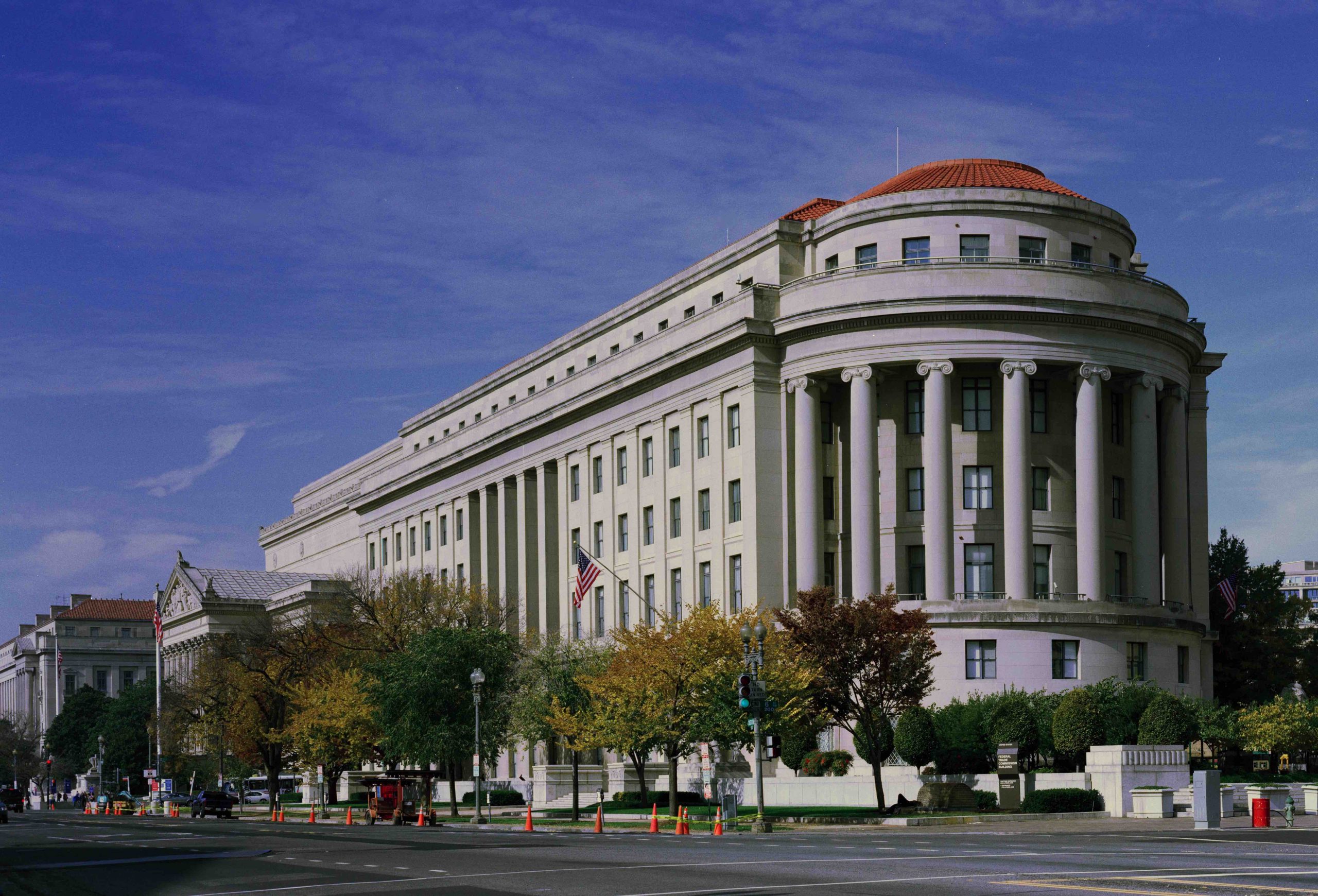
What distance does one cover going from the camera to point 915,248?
255 ft

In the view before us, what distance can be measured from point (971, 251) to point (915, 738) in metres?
26.3

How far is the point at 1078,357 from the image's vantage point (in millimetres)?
76312

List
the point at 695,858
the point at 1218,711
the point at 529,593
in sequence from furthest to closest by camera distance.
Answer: the point at 529,593, the point at 1218,711, the point at 695,858

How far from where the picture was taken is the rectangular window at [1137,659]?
74938 mm

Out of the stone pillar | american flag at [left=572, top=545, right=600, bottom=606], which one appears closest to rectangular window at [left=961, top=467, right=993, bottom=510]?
the stone pillar

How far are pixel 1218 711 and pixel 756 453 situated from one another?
24511 mm

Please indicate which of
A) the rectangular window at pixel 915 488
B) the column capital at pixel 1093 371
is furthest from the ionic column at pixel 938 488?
the column capital at pixel 1093 371

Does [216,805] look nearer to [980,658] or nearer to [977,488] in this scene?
[980,658]

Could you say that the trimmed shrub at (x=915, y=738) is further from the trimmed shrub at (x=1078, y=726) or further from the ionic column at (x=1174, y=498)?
the ionic column at (x=1174, y=498)

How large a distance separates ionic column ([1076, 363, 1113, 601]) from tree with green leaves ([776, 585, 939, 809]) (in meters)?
15.5

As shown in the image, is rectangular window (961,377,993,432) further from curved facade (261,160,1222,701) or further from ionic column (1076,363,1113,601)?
ionic column (1076,363,1113,601)

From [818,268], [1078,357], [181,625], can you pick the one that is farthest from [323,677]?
[181,625]

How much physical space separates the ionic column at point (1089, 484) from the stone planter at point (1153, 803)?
735 inches

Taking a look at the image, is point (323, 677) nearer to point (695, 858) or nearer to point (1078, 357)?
point (1078, 357)
